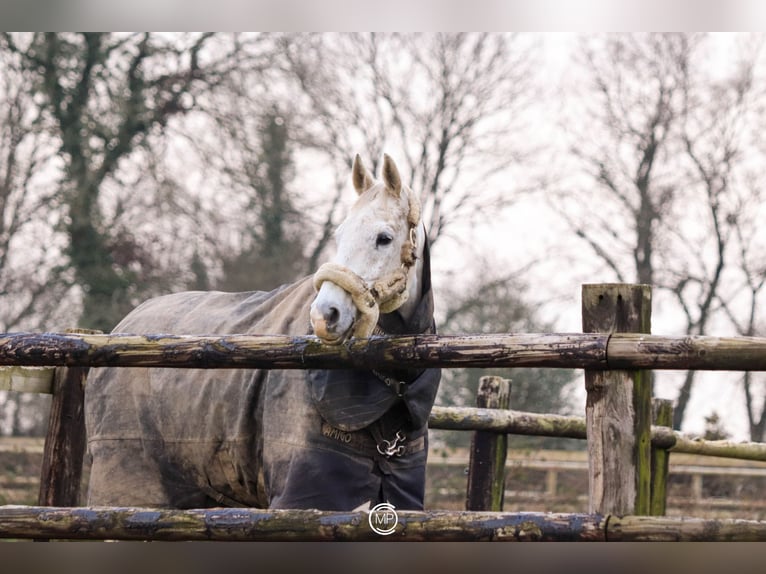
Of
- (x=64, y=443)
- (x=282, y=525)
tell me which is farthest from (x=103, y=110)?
(x=282, y=525)

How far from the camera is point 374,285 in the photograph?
4438 millimetres

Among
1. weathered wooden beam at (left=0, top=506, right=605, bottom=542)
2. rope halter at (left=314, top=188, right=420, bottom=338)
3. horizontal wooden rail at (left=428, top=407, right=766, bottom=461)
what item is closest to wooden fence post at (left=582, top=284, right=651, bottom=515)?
weathered wooden beam at (left=0, top=506, right=605, bottom=542)

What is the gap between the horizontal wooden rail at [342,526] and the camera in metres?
3.72

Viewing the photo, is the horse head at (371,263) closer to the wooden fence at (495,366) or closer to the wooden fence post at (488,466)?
the wooden fence at (495,366)

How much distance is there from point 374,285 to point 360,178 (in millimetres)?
658

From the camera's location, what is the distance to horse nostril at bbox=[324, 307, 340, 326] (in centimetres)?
414

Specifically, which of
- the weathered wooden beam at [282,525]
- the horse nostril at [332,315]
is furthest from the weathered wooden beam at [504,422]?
the weathered wooden beam at [282,525]

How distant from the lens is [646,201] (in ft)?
54.1

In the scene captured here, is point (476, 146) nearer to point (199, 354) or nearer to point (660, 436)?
point (660, 436)

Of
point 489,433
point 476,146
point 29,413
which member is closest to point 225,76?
point 476,146

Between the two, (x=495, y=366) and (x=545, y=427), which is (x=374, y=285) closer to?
(x=495, y=366)
